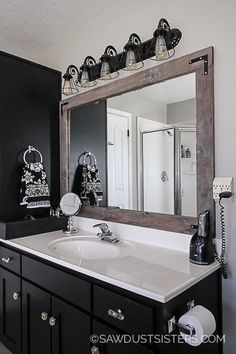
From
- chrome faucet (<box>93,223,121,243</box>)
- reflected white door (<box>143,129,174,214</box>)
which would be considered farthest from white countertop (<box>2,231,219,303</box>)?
reflected white door (<box>143,129,174,214</box>)

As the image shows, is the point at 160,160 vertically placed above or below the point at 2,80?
below

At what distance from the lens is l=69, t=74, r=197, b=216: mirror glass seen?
150 centimetres

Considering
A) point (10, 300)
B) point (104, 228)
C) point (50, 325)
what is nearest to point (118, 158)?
point (104, 228)

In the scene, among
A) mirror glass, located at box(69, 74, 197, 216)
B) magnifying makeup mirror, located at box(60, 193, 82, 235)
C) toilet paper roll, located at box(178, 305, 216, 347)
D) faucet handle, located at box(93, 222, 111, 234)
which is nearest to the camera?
toilet paper roll, located at box(178, 305, 216, 347)

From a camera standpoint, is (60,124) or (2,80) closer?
(2,80)

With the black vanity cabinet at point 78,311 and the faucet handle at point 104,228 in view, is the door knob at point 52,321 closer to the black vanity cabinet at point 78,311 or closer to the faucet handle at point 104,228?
the black vanity cabinet at point 78,311

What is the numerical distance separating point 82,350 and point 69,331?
11 centimetres

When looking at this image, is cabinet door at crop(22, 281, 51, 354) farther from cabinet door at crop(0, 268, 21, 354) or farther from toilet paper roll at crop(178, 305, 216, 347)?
toilet paper roll at crop(178, 305, 216, 347)

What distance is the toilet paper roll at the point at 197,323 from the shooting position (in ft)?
3.12

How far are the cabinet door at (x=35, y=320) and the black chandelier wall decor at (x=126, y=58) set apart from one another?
4.64ft

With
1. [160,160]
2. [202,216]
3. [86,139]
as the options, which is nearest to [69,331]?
[202,216]

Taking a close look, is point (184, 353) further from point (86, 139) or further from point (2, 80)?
point (2, 80)

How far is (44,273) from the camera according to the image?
144cm

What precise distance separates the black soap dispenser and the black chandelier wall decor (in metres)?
0.92
